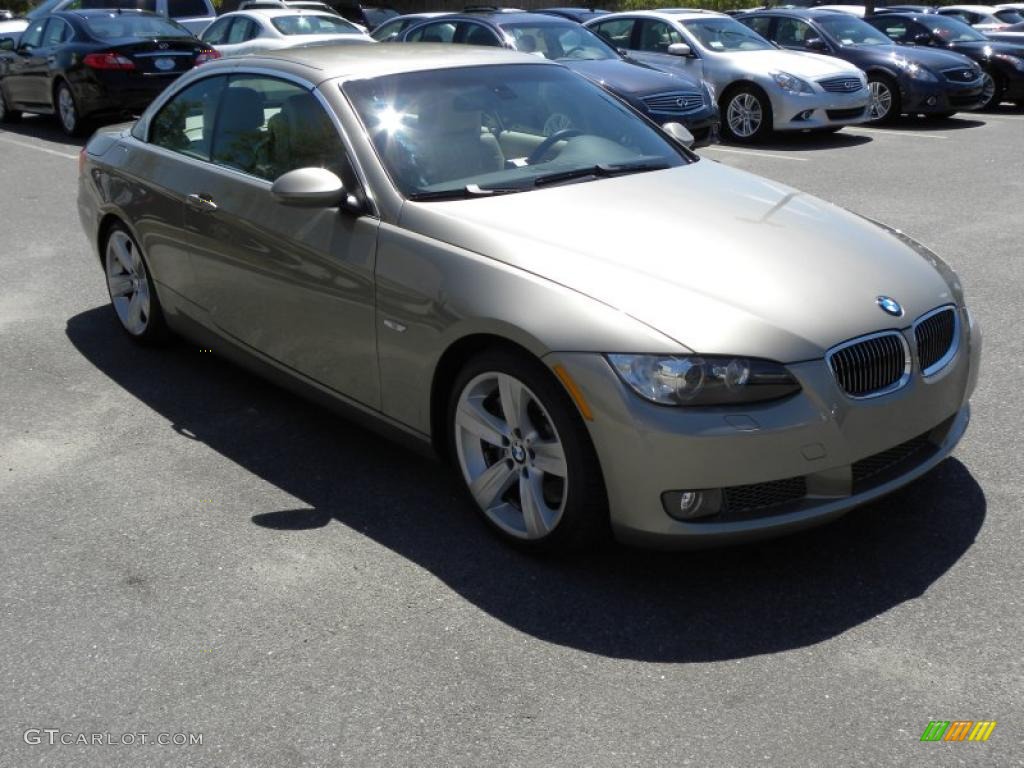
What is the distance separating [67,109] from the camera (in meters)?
14.9

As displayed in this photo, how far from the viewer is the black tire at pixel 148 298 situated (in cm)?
609

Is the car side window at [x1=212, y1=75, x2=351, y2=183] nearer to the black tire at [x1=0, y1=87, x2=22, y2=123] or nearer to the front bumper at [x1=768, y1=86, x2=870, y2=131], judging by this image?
the front bumper at [x1=768, y1=86, x2=870, y2=131]

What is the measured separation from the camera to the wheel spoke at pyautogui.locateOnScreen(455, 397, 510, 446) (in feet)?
13.4

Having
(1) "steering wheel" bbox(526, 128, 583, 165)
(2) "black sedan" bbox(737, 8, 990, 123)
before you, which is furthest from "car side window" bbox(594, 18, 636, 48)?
(1) "steering wheel" bbox(526, 128, 583, 165)

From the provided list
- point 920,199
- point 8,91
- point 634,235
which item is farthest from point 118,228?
point 8,91

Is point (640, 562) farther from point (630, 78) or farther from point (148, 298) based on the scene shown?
point (630, 78)

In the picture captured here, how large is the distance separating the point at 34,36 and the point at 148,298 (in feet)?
37.4

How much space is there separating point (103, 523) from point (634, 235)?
2.25m

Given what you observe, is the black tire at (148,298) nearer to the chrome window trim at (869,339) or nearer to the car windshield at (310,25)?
Result: the chrome window trim at (869,339)

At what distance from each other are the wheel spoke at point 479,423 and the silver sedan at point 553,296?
1 cm

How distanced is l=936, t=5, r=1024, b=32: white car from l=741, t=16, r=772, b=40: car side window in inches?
251

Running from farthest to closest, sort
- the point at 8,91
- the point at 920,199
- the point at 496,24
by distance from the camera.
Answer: the point at 8,91 < the point at 496,24 < the point at 920,199

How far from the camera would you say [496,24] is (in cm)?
1338

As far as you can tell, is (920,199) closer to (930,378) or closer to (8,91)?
(930,378)
